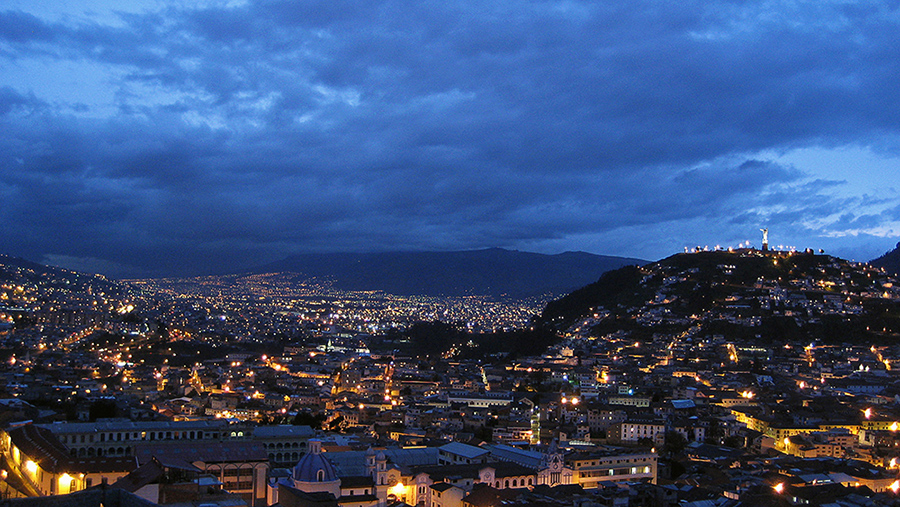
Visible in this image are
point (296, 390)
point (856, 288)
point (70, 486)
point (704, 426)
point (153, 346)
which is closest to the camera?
point (70, 486)

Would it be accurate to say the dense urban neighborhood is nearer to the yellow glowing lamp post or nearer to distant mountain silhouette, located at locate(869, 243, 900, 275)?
the yellow glowing lamp post

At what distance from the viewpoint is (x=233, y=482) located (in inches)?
814

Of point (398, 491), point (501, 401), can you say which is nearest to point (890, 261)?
point (501, 401)

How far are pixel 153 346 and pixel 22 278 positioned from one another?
174ft

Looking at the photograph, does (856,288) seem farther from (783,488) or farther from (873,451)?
(783,488)

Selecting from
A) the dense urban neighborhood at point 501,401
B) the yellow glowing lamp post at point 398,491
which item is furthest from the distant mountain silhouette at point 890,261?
the yellow glowing lamp post at point 398,491

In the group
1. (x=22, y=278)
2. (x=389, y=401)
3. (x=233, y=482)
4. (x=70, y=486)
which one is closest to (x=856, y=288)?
(x=389, y=401)

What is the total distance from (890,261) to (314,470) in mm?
96706

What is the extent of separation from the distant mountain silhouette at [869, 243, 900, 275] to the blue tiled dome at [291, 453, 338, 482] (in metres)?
88.6

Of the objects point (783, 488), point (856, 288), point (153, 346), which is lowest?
point (783, 488)

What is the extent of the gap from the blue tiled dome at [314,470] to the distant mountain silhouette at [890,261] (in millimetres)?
88585

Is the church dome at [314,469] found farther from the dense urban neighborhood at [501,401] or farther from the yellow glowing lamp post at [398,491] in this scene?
the yellow glowing lamp post at [398,491]

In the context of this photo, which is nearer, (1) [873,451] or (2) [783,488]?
(2) [783,488]

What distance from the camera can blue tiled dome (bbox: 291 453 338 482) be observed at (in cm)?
1830
